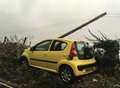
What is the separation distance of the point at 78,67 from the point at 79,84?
701mm

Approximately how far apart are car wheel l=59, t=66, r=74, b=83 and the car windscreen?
71 cm

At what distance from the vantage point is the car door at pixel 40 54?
12.0 meters

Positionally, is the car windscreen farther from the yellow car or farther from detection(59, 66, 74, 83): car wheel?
detection(59, 66, 74, 83): car wheel

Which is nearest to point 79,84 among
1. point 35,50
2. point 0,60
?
point 35,50

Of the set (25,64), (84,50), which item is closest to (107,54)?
(84,50)

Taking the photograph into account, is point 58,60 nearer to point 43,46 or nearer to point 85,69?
point 85,69

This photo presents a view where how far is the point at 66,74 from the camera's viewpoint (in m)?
10.8

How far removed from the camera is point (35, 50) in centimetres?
1280

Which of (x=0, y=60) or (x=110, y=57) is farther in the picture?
(x=0, y=60)

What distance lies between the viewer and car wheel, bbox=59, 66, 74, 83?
1061 cm

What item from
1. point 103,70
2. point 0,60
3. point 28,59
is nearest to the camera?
point 103,70

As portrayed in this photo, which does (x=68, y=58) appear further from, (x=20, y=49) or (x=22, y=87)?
(x=20, y=49)

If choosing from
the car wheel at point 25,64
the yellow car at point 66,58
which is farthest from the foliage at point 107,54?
the car wheel at point 25,64

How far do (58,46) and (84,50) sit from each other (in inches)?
44.2
